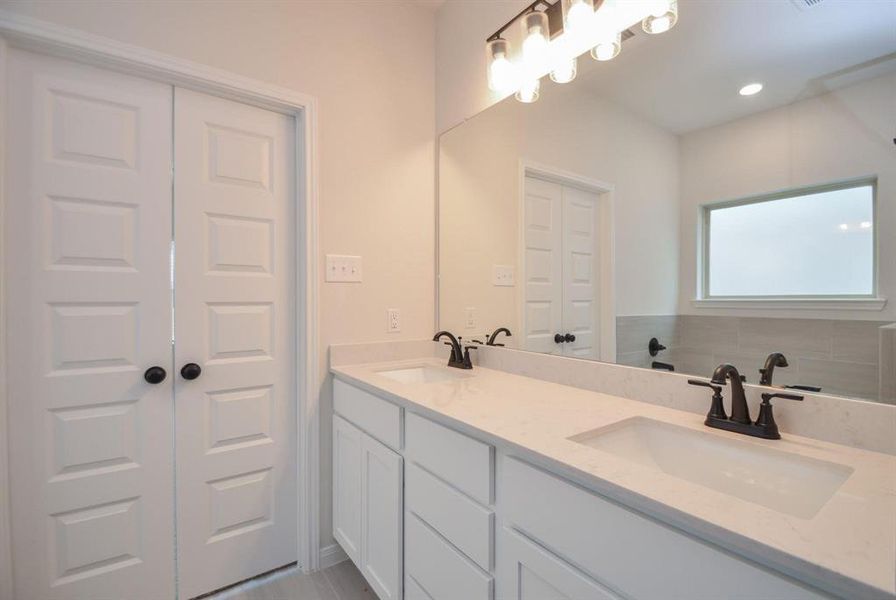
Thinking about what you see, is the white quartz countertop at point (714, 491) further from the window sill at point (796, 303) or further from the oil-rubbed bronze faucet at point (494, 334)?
the oil-rubbed bronze faucet at point (494, 334)

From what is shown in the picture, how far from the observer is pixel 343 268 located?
71.6 inches

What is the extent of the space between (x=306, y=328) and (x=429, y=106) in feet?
4.26

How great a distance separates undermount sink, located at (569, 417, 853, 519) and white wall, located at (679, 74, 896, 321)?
0.35 meters

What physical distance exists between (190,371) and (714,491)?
1.67 m

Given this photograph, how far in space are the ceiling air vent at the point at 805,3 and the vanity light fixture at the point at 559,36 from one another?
30 cm

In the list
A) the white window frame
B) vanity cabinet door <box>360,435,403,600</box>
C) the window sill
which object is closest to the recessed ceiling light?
the white window frame

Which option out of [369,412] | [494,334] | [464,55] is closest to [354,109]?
[464,55]

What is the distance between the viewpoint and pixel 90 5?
134cm

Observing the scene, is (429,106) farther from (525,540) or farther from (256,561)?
(256,561)

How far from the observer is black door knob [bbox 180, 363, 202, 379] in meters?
1.53

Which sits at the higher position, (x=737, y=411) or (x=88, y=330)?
(x=88, y=330)

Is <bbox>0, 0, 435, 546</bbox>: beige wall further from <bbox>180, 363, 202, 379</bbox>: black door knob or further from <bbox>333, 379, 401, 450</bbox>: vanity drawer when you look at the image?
<bbox>180, 363, 202, 379</bbox>: black door knob

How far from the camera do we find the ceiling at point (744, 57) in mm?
879

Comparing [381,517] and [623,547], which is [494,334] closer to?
[381,517]
